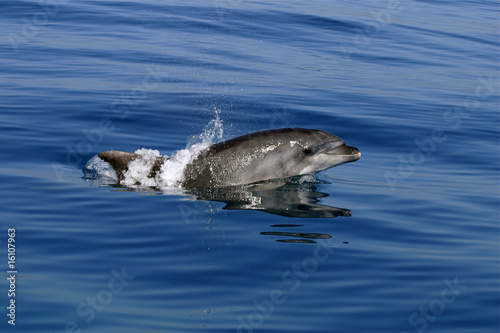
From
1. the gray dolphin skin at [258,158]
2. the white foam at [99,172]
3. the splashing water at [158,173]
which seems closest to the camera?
the gray dolphin skin at [258,158]

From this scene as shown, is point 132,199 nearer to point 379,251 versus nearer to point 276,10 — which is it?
point 379,251

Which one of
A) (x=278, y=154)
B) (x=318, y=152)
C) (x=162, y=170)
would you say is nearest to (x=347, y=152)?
(x=318, y=152)

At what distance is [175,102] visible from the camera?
20.0m

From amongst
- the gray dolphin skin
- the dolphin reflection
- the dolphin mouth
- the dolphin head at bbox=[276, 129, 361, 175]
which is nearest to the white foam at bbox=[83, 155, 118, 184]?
the gray dolphin skin

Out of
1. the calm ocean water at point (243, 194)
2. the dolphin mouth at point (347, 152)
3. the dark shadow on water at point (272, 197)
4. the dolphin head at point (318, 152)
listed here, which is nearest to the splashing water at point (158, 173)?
the dark shadow on water at point (272, 197)

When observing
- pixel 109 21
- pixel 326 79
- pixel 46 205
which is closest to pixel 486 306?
pixel 46 205

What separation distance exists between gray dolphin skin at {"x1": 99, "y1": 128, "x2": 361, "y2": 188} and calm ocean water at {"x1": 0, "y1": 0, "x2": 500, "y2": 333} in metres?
0.45

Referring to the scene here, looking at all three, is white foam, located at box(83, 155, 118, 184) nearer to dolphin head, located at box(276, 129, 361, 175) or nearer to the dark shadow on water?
the dark shadow on water

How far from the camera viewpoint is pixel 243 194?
12344 millimetres

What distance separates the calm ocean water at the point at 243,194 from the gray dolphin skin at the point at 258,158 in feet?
1.47

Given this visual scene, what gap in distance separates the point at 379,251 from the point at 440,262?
796 mm

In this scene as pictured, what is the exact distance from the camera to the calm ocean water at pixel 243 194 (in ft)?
26.8

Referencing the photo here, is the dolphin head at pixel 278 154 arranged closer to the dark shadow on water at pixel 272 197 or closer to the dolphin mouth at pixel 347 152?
the dolphin mouth at pixel 347 152

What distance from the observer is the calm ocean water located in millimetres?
8164
